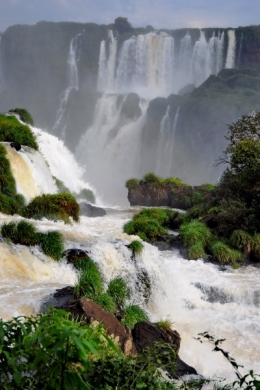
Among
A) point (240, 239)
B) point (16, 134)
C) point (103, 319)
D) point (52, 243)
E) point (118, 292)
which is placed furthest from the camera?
point (16, 134)

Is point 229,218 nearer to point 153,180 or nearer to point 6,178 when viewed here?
point 6,178

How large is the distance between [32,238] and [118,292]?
278 cm

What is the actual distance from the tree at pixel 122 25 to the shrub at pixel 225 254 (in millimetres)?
76510

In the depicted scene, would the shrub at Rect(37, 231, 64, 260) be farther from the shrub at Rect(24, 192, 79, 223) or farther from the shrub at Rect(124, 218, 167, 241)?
the shrub at Rect(124, 218, 167, 241)

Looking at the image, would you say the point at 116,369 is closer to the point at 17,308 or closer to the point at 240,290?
the point at 17,308

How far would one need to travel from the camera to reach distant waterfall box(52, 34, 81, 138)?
224ft

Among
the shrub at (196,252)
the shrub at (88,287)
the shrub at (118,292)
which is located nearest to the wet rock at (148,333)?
the shrub at (88,287)

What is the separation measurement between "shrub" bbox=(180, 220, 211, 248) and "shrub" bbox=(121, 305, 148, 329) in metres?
7.72

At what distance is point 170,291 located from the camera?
11805mm

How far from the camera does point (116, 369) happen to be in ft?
9.05

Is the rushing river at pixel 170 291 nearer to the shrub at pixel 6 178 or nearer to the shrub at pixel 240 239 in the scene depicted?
the shrub at pixel 240 239

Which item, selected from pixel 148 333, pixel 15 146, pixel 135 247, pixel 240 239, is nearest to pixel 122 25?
pixel 15 146

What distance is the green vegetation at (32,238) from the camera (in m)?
10.8

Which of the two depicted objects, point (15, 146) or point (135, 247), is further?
point (15, 146)
